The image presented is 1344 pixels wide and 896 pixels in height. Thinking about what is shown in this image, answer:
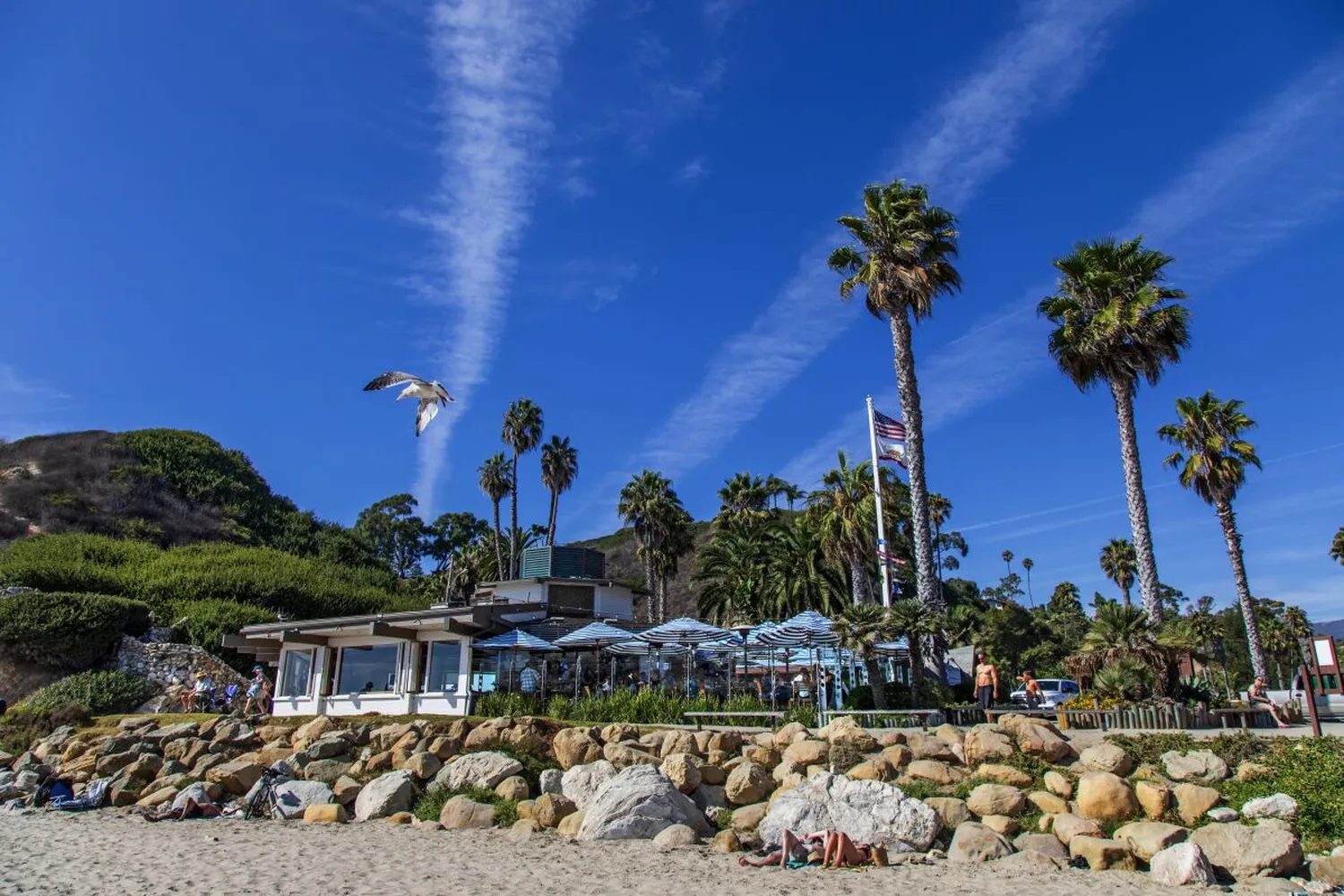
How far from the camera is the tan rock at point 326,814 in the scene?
15.8m

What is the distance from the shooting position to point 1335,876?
31.8 ft

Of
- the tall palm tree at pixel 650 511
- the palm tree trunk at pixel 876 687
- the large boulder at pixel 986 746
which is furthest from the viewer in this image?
the tall palm tree at pixel 650 511

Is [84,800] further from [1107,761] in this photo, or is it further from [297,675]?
[1107,761]

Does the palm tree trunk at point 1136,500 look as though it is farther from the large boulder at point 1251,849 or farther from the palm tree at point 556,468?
the palm tree at point 556,468

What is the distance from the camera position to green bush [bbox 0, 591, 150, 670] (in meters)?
32.8

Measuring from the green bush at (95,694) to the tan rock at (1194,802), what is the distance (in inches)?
1173

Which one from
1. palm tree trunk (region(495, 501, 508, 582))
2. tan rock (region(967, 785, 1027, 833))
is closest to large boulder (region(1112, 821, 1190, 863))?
tan rock (region(967, 785, 1027, 833))

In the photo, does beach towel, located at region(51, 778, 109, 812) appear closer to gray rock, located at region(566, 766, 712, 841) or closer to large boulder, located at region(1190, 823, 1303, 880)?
gray rock, located at region(566, 766, 712, 841)

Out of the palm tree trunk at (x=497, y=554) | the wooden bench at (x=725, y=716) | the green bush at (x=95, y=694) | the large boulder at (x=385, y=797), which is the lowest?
the large boulder at (x=385, y=797)

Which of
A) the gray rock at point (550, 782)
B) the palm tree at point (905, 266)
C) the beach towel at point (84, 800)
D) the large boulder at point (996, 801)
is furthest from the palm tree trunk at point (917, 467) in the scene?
the beach towel at point (84, 800)

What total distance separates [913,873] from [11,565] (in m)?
42.9

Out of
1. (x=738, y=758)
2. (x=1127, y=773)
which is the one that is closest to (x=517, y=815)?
(x=738, y=758)

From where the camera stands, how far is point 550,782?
1636 centimetres

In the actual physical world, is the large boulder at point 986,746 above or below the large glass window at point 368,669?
below
